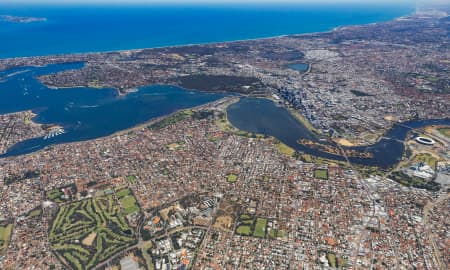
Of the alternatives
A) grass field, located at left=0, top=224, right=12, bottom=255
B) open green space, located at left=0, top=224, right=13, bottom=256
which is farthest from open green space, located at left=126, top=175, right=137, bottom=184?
grass field, located at left=0, top=224, right=12, bottom=255

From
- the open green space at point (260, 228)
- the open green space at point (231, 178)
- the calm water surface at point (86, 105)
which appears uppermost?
the calm water surface at point (86, 105)

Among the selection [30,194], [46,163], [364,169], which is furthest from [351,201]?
[46,163]

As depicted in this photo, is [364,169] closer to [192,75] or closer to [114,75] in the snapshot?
[192,75]

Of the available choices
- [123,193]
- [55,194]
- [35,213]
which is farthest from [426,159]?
[35,213]

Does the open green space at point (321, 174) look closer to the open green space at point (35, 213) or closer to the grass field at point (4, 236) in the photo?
the open green space at point (35, 213)

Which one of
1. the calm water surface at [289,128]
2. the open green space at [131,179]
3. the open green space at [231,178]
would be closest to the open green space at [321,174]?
the calm water surface at [289,128]

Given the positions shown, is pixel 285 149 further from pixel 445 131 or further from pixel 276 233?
pixel 445 131

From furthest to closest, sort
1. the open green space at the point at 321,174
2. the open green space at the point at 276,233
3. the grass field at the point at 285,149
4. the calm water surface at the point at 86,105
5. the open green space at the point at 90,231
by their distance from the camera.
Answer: the calm water surface at the point at 86,105
the grass field at the point at 285,149
the open green space at the point at 321,174
the open green space at the point at 276,233
the open green space at the point at 90,231

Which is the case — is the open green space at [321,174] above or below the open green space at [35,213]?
below
